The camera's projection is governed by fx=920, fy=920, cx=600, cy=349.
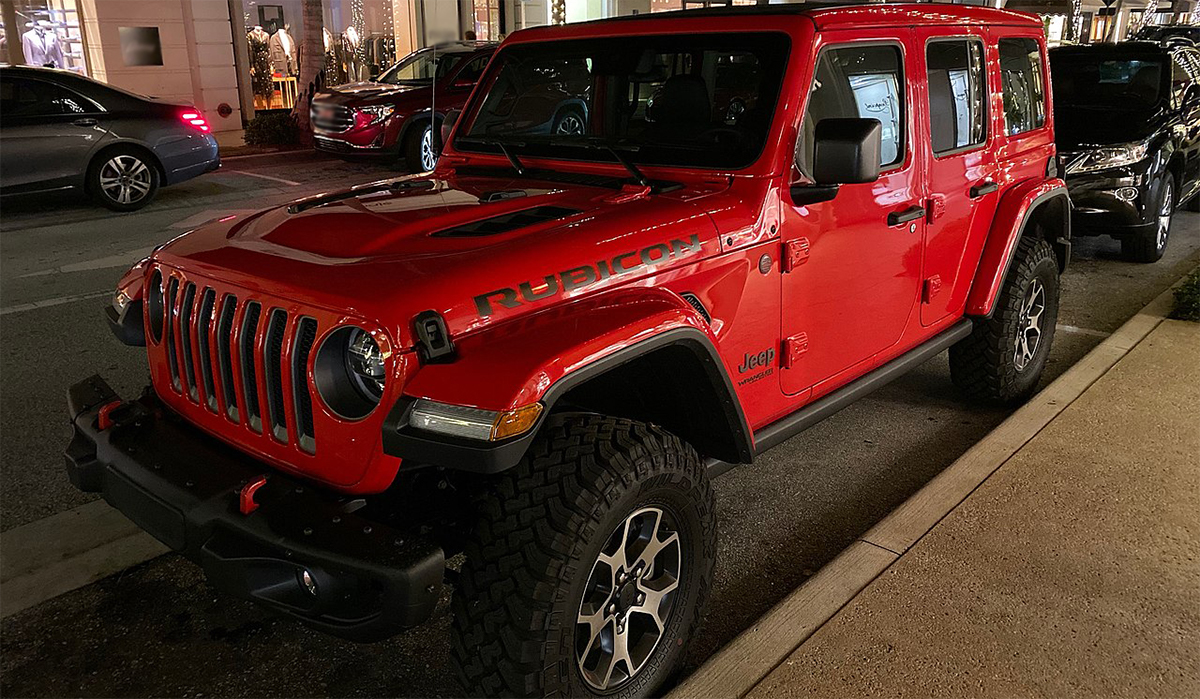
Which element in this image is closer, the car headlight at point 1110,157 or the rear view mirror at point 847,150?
the rear view mirror at point 847,150

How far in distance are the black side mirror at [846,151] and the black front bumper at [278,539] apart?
172 centimetres

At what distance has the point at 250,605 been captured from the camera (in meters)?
3.22

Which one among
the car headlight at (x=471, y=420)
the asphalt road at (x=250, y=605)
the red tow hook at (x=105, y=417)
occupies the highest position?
the car headlight at (x=471, y=420)

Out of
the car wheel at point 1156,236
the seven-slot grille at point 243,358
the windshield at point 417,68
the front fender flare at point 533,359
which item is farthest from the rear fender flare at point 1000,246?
the windshield at point 417,68

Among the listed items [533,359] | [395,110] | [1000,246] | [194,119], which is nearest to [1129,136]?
[1000,246]

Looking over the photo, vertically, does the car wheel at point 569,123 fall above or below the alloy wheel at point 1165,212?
above

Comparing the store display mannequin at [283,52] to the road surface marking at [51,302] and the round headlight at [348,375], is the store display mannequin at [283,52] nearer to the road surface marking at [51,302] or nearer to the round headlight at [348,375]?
the road surface marking at [51,302]

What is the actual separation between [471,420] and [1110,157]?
7.74 meters

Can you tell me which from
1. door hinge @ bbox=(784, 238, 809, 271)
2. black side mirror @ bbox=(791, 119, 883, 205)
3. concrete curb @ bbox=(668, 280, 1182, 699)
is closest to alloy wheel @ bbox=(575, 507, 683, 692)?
concrete curb @ bbox=(668, 280, 1182, 699)

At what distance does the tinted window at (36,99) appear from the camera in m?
9.66

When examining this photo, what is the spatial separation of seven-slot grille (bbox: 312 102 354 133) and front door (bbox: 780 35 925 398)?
33.8ft

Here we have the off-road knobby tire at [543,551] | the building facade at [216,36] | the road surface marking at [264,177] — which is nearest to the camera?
the off-road knobby tire at [543,551]

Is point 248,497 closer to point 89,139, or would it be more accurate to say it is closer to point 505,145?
point 505,145

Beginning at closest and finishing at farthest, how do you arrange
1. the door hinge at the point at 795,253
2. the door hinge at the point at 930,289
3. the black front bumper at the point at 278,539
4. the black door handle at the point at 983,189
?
the black front bumper at the point at 278,539
the door hinge at the point at 795,253
the door hinge at the point at 930,289
the black door handle at the point at 983,189
